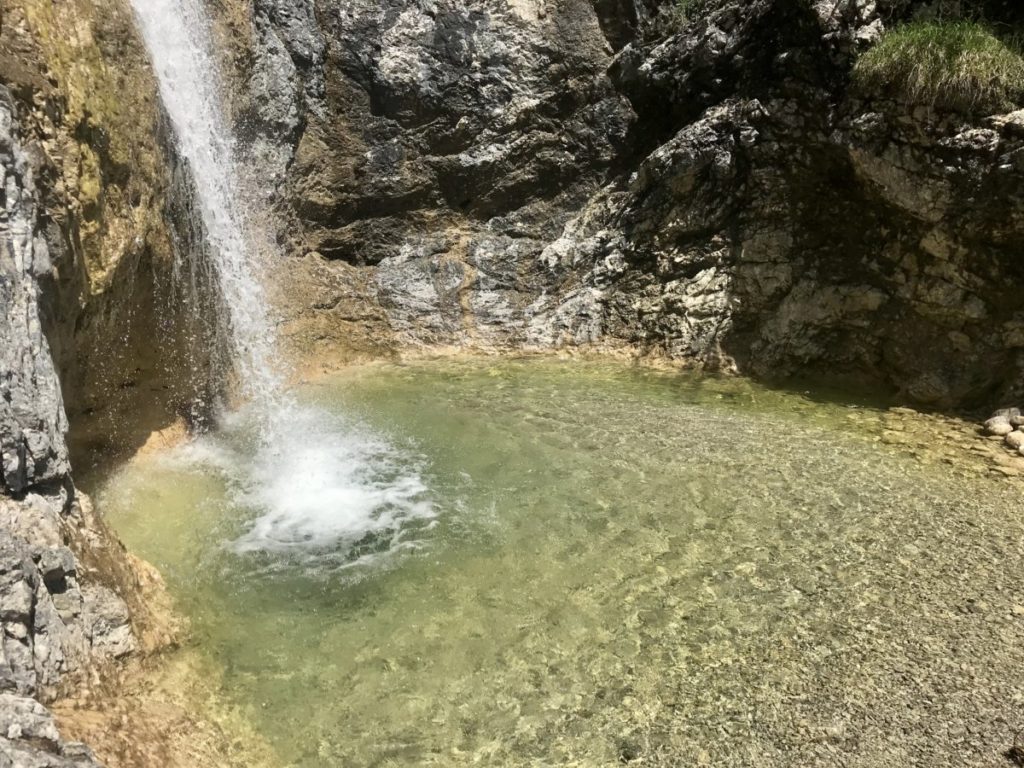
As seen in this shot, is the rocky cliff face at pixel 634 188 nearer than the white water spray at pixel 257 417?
No

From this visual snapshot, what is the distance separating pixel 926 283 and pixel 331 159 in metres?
7.59

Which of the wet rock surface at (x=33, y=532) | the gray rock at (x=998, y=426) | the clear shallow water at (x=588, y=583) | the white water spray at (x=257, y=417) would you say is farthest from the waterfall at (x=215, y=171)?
the gray rock at (x=998, y=426)

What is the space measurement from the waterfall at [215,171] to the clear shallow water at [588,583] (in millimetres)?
1622

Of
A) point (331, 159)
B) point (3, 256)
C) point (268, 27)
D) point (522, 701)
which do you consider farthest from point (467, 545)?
point (268, 27)

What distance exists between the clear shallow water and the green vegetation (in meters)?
3.08

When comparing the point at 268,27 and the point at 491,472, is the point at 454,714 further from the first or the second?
the point at 268,27

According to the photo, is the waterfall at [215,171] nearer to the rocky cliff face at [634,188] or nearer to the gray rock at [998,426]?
the rocky cliff face at [634,188]

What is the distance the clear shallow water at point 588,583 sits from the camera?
12.4 ft

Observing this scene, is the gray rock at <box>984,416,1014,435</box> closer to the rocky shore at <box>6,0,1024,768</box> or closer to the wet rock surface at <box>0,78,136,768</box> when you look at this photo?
the rocky shore at <box>6,0,1024,768</box>

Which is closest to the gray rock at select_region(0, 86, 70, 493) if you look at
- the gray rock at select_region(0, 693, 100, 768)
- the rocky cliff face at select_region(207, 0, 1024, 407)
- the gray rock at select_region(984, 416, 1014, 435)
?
the gray rock at select_region(0, 693, 100, 768)

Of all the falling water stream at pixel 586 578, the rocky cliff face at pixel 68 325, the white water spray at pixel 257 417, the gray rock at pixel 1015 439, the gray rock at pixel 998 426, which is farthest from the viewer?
the gray rock at pixel 998 426

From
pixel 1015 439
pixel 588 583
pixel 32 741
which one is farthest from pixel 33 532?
pixel 1015 439

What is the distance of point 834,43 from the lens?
7957 millimetres

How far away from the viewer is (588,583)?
4930 mm
